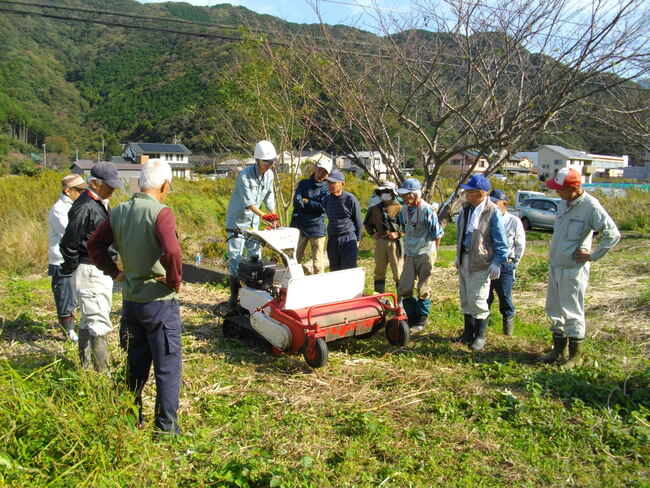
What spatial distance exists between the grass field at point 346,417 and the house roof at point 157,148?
168 feet

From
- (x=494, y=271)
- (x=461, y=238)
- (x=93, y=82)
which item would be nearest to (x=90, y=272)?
(x=461, y=238)

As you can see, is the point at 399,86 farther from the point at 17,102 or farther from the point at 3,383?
the point at 17,102

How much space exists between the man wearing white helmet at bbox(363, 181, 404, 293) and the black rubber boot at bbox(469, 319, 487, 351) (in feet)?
4.14

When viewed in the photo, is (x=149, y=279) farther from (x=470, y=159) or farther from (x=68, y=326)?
(x=470, y=159)

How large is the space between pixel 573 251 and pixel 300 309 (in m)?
2.52

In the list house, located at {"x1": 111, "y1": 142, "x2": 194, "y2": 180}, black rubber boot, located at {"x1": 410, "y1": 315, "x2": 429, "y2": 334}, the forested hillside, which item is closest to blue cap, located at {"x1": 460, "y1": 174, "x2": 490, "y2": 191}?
black rubber boot, located at {"x1": 410, "y1": 315, "x2": 429, "y2": 334}

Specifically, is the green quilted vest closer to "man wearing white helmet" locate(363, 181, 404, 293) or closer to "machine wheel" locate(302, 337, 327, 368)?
"machine wheel" locate(302, 337, 327, 368)

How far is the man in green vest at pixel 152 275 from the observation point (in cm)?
312

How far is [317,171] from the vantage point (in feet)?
21.0

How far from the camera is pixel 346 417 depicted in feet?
12.1

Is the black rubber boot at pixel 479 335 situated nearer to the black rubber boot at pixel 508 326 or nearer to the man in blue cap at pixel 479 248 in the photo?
the man in blue cap at pixel 479 248

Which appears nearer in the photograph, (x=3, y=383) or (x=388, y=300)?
(x=3, y=383)

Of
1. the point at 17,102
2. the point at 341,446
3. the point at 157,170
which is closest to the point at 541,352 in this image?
the point at 341,446

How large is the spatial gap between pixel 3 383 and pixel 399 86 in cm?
757
